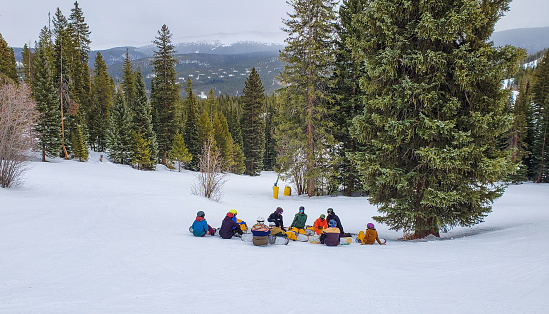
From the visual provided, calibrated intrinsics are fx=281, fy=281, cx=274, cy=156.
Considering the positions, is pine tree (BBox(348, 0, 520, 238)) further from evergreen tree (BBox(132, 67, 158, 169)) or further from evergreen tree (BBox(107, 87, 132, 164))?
evergreen tree (BBox(107, 87, 132, 164))

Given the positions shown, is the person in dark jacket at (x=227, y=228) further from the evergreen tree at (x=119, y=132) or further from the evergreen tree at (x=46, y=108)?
the evergreen tree at (x=119, y=132)

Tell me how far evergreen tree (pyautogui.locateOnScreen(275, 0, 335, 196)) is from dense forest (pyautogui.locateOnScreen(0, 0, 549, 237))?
87 millimetres

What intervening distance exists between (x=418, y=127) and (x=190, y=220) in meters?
8.71

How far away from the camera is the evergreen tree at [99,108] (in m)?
42.8

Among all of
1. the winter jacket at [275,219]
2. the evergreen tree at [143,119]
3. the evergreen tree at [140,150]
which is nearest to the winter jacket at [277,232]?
the winter jacket at [275,219]

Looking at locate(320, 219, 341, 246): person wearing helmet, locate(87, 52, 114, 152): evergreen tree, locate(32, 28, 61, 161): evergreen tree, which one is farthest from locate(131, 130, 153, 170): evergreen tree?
locate(320, 219, 341, 246): person wearing helmet

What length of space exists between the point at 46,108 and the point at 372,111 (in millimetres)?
31068

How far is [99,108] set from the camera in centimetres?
4325

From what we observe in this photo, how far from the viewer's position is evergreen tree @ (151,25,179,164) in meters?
34.2

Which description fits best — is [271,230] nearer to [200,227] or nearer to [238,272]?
[200,227]

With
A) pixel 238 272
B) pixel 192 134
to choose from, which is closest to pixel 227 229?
pixel 238 272

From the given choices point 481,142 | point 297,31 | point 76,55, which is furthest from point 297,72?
point 76,55

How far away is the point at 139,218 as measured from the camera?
10.4 meters

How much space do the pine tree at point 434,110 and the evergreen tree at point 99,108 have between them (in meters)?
43.3
